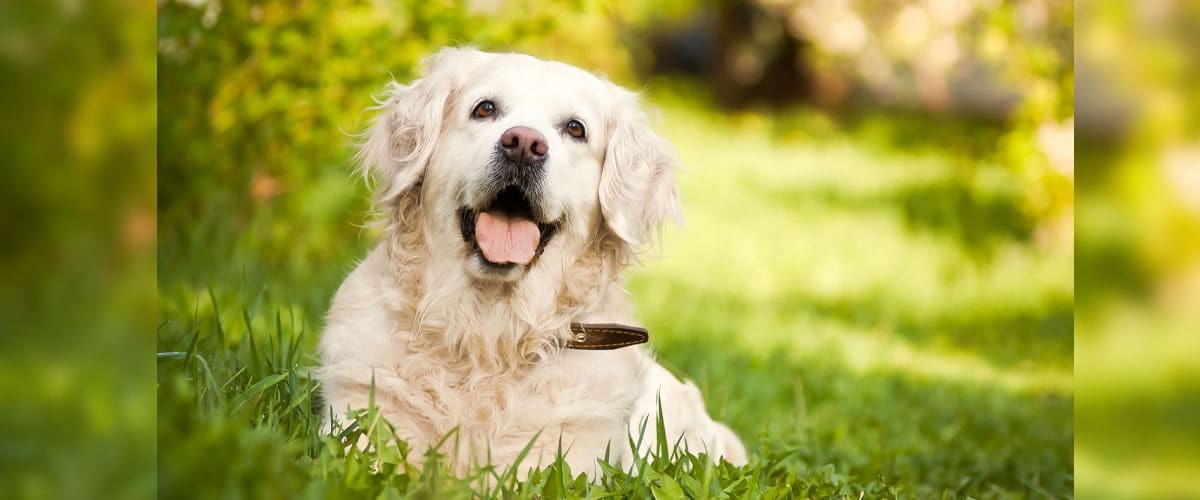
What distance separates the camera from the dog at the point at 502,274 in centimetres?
273

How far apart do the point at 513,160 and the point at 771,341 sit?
3482 millimetres

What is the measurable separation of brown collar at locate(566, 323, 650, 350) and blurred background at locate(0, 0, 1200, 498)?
2.13 ft

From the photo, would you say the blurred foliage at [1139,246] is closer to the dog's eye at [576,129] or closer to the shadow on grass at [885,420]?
the dog's eye at [576,129]

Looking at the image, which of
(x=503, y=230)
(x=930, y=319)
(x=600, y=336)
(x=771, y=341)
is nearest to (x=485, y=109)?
(x=503, y=230)

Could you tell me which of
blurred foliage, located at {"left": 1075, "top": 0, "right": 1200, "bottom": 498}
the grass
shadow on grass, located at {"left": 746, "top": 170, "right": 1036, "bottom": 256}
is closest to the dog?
the grass

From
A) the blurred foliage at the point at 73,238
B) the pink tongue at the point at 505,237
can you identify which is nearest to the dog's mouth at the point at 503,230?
the pink tongue at the point at 505,237

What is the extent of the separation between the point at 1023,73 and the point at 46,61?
8349mm

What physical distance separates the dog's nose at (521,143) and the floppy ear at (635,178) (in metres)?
0.34

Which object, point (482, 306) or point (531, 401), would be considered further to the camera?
point (482, 306)

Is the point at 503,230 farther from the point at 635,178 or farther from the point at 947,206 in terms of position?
the point at 947,206

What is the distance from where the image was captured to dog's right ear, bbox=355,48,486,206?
2967 mm

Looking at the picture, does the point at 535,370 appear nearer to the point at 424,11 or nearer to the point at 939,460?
the point at 939,460

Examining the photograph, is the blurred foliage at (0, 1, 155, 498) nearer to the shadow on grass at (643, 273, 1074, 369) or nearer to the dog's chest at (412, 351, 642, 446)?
the dog's chest at (412, 351, 642, 446)

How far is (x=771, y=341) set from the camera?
592 cm
